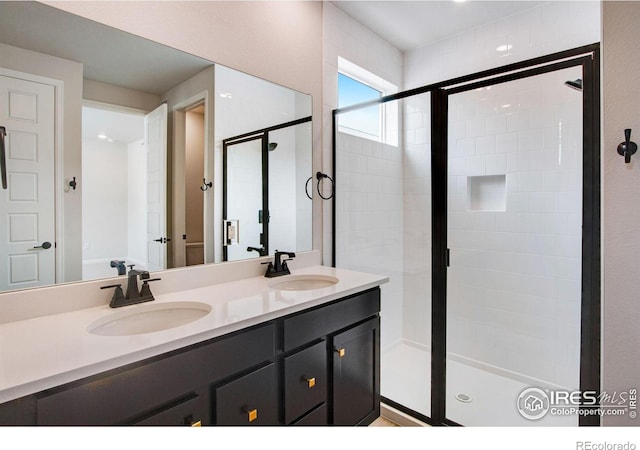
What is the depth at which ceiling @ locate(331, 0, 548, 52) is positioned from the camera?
2.33 meters

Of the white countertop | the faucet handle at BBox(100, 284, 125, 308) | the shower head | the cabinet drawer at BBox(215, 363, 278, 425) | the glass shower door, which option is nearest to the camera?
the white countertop

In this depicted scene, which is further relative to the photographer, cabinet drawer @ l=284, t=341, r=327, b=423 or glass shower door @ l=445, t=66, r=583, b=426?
glass shower door @ l=445, t=66, r=583, b=426

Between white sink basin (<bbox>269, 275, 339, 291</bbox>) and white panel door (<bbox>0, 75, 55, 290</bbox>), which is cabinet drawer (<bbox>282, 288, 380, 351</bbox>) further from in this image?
white panel door (<bbox>0, 75, 55, 290</bbox>)

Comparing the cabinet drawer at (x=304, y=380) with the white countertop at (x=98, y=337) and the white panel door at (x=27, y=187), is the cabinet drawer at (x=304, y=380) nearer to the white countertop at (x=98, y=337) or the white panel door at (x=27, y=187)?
the white countertop at (x=98, y=337)

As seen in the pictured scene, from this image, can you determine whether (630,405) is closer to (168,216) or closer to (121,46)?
(168,216)

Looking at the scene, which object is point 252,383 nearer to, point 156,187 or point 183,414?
point 183,414

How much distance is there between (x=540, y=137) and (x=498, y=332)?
4.74 ft

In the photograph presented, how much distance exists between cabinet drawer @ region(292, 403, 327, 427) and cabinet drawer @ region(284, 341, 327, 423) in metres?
0.02

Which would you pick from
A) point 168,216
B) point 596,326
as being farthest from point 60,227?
point 596,326

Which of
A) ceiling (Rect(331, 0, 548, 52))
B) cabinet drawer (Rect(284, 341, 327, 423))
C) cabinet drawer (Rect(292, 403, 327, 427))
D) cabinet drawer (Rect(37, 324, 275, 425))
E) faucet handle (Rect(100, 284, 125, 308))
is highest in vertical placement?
ceiling (Rect(331, 0, 548, 52))

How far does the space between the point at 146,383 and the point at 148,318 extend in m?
0.43

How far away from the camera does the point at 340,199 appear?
2.46 metres

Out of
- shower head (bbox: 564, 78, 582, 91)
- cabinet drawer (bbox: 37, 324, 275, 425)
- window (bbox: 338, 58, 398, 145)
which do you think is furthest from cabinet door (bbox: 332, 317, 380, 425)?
shower head (bbox: 564, 78, 582, 91)

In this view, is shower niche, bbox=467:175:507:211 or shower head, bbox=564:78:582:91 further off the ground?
shower head, bbox=564:78:582:91
